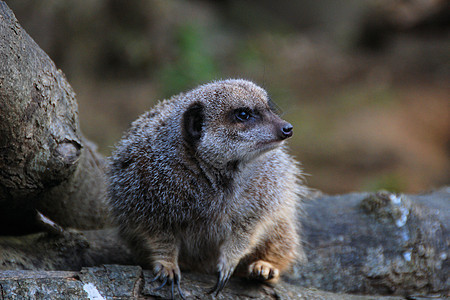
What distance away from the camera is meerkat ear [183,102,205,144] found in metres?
3.83

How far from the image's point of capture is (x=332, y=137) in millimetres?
10945

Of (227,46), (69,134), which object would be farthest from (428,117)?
(69,134)

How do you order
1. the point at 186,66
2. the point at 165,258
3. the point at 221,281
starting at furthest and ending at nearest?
the point at 186,66, the point at 165,258, the point at 221,281

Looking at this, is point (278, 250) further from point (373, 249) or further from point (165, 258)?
point (165, 258)

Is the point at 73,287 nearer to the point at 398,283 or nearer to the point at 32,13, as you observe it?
the point at 398,283

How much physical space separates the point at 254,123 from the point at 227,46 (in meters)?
9.25

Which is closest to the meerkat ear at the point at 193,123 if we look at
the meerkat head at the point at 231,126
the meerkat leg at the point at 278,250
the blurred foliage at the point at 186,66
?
the meerkat head at the point at 231,126

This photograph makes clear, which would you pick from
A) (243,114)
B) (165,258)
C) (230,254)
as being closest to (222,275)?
(230,254)

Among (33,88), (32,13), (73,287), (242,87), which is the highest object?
(32,13)

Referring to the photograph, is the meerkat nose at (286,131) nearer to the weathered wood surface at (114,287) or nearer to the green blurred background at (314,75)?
the weathered wood surface at (114,287)

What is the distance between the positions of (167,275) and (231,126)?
119 cm

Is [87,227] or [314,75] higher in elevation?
[314,75]

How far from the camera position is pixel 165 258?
3.71 m

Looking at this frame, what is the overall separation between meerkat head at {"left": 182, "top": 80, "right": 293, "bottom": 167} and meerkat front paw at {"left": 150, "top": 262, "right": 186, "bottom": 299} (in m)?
0.83
